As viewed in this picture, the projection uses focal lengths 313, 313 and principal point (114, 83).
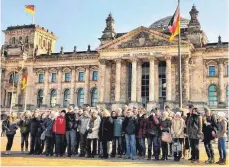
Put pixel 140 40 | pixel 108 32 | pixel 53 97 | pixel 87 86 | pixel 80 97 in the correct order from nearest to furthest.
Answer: pixel 140 40 < pixel 108 32 < pixel 87 86 < pixel 80 97 < pixel 53 97

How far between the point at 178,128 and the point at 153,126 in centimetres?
106

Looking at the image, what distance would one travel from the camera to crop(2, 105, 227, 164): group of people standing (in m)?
12.8

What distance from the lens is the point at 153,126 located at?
13461 mm

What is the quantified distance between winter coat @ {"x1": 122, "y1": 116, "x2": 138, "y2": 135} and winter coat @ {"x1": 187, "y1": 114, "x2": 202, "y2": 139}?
2328 mm

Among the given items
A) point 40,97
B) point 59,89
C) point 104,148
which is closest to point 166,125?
point 104,148

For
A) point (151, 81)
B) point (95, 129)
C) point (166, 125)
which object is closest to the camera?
point (166, 125)

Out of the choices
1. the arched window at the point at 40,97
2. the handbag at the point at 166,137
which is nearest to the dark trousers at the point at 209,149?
the handbag at the point at 166,137

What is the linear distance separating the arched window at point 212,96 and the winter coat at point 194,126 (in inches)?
1232

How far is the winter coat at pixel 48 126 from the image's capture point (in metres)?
14.7

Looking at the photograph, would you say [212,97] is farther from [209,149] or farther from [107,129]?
[107,129]

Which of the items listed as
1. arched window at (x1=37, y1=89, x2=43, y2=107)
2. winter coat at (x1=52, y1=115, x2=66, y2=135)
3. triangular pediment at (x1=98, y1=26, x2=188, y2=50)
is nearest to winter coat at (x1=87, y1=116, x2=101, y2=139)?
winter coat at (x1=52, y1=115, x2=66, y2=135)

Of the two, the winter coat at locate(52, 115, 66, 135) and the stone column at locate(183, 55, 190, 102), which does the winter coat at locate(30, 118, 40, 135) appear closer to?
the winter coat at locate(52, 115, 66, 135)

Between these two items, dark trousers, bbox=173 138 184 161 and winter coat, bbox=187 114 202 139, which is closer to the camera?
winter coat, bbox=187 114 202 139

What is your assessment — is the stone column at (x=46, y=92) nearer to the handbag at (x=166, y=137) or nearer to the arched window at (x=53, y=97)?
the arched window at (x=53, y=97)
